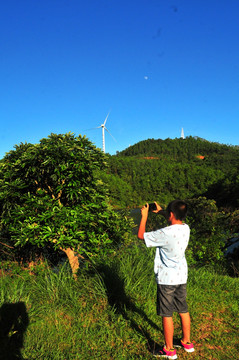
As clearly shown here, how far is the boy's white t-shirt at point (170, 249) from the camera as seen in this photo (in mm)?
2496

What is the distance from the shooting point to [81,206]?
4.79 m

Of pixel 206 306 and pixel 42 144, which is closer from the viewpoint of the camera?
pixel 206 306

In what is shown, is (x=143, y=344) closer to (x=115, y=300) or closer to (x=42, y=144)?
(x=115, y=300)

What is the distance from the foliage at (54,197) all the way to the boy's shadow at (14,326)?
114 cm

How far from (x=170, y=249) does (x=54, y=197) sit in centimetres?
302

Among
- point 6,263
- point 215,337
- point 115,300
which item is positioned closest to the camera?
point 215,337

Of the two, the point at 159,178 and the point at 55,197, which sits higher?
the point at 159,178

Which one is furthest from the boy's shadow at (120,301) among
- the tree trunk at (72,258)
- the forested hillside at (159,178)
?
the forested hillside at (159,178)

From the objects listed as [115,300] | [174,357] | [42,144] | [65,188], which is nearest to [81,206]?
[65,188]

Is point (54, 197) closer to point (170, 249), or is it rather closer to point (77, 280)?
point (77, 280)

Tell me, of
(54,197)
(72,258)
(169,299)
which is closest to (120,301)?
(169,299)

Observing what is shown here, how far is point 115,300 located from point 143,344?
82cm

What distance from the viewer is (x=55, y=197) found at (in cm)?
501

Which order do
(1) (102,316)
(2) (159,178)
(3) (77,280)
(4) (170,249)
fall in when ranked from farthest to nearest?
(2) (159,178)
(3) (77,280)
(1) (102,316)
(4) (170,249)
